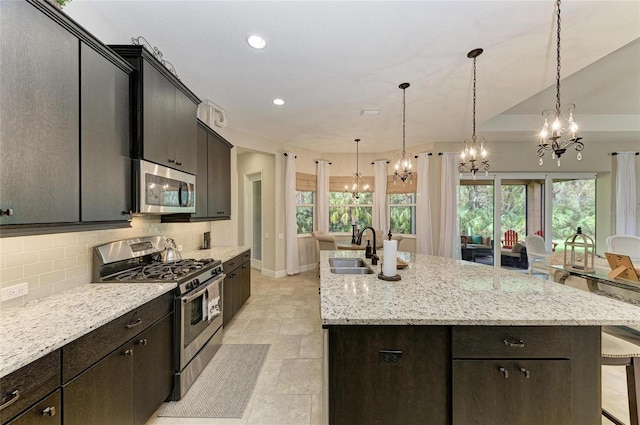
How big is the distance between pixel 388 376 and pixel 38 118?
214 centimetres

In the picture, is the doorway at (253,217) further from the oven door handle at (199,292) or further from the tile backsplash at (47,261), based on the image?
the tile backsplash at (47,261)

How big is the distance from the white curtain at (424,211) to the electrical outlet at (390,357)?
4666mm

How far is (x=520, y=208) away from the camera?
17.9 feet

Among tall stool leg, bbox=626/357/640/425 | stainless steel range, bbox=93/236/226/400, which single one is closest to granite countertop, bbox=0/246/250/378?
stainless steel range, bbox=93/236/226/400

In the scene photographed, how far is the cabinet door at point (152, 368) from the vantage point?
152cm

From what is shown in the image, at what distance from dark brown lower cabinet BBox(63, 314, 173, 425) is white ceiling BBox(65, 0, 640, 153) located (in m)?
2.33

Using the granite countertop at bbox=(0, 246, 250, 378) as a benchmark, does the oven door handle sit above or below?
below

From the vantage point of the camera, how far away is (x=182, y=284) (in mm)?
1925

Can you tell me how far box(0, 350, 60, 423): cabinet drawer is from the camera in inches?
33.7

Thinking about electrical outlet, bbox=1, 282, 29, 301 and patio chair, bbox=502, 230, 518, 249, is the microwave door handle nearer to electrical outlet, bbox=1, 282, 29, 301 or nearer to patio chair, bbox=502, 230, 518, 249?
electrical outlet, bbox=1, 282, 29, 301

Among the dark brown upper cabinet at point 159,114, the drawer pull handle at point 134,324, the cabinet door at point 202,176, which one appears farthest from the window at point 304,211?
the drawer pull handle at point 134,324

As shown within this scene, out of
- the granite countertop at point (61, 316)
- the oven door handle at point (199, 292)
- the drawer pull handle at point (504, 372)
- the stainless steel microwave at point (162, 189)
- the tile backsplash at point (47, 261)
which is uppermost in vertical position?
the stainless steel microwave at point (162, 189)

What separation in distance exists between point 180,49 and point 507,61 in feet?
10.9

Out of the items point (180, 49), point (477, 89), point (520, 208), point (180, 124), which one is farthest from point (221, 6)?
point (520, 208)
